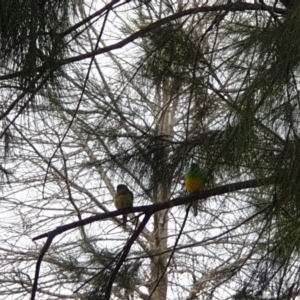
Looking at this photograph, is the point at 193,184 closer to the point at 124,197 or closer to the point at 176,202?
the point at 176,202

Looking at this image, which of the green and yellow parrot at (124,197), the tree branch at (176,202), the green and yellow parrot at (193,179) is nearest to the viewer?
the tree branch at (176,202)

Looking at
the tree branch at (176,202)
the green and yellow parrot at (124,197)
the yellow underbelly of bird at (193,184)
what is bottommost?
the tree branch at (176,202)

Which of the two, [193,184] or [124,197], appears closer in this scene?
[193,184]

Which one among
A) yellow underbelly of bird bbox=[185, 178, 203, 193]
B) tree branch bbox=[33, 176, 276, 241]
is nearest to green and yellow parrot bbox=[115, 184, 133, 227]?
yellow underbelly of bird bbox=[185, 178, 203, 193]

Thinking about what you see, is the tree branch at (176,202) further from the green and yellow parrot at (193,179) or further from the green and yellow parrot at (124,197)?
the green and yellow parrot at (124,197)

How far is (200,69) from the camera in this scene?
95.8 inches

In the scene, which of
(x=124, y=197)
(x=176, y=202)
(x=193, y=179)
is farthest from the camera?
(x=124, y=197)

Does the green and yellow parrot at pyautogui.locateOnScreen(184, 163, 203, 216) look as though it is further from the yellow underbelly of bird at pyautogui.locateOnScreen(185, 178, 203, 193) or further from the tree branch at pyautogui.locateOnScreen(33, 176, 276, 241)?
the tree branch at pyautogui.locateOnScreen(33, 176, 276, 241)

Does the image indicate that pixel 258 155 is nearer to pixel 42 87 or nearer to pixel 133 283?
pixel 42 87

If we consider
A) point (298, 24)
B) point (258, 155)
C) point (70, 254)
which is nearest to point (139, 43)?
point (258, 155)

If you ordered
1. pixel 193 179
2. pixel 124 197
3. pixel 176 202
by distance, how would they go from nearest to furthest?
pixel 176 202, pixel 193 179, pixel 124 197

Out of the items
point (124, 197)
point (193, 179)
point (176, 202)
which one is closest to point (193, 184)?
point (193, 179)

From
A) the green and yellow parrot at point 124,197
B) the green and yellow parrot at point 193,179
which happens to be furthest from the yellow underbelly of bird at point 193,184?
the green and yellow parrot at point 124,197

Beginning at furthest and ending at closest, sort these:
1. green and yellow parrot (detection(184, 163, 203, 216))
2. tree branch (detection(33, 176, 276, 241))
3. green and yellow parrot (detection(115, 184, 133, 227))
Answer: green and yellow parrot (detection(115, 184, 133, 227)), green and yellow parrot (detection(184, 163, 203, 216)), tree branch (detection(33, 176, 276, 241))
